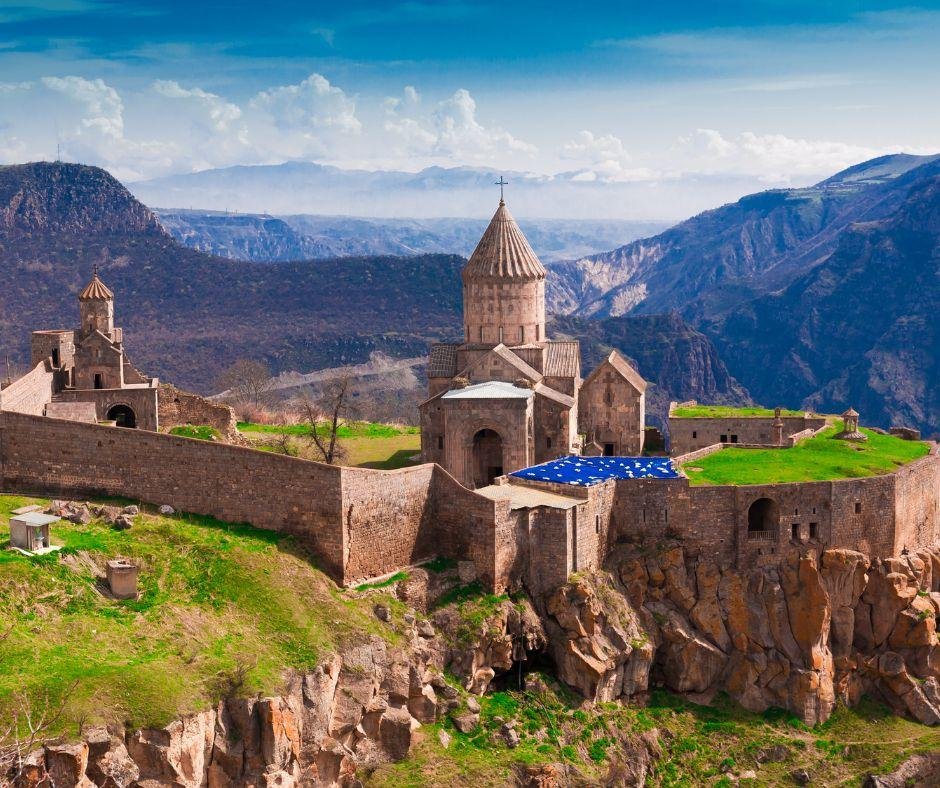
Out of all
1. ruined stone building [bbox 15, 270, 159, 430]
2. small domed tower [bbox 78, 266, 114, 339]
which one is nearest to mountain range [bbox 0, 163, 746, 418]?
small domed tower [bbox 78, 266, 114, 339]

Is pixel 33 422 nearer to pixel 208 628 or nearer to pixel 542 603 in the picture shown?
pixel 208 628

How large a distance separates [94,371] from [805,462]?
23.0 m

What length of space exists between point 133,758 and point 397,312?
4622 inches

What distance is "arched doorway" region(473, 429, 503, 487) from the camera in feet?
149

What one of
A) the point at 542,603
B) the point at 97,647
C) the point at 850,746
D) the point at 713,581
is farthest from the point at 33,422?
the point at 850,746

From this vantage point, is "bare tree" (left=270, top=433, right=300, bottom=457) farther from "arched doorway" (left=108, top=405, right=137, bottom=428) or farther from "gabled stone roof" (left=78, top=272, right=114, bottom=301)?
"gabled stone roof" (left=78, top=272, right=114, bottom=301)

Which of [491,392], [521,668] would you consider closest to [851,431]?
[491,392]

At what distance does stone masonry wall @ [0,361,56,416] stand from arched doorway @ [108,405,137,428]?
6.51 feet

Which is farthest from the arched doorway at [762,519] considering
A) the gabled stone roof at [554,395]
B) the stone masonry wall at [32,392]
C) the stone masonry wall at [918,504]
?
the stone masonry wall at [32,392]

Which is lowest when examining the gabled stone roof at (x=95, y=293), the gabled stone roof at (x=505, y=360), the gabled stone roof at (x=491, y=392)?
the gabled stone roof at (x=491, y=392)

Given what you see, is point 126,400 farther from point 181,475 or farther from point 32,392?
point 181,475

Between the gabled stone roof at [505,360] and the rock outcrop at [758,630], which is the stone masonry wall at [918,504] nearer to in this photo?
the rock outcrop at [758,630]

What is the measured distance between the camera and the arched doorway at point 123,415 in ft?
151

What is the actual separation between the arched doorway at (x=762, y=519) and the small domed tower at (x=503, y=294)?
11199mm
